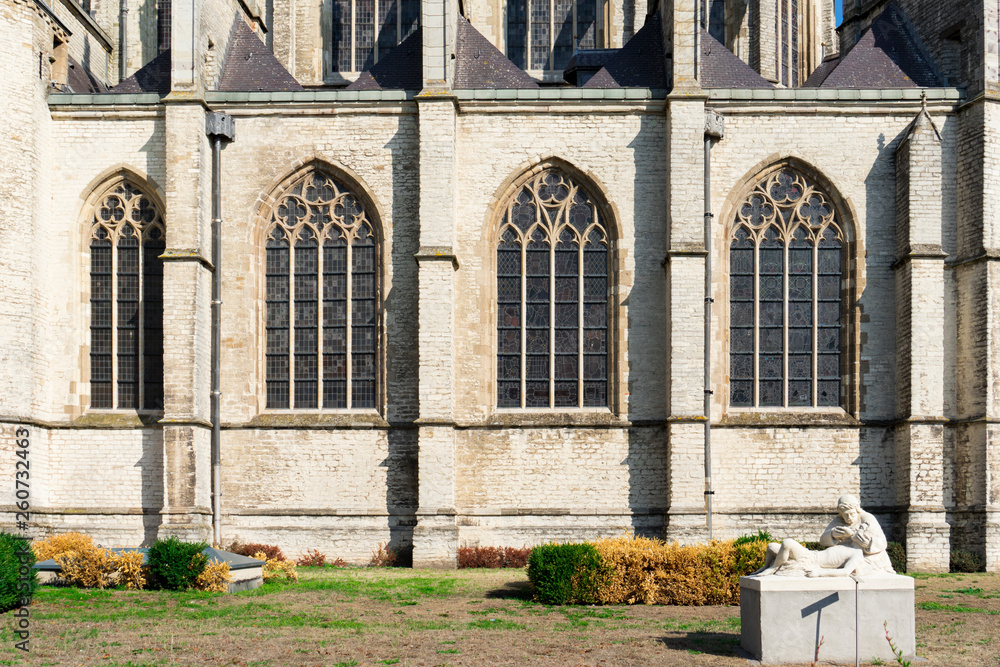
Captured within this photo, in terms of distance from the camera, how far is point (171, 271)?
18.5m

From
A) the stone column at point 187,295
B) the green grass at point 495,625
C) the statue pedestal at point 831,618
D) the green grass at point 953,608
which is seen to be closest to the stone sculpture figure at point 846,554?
the statue pedestal at point 831,618

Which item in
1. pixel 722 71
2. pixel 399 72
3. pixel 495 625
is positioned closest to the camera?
pixel 495 625

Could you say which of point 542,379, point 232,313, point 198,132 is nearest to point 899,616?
point 542,379

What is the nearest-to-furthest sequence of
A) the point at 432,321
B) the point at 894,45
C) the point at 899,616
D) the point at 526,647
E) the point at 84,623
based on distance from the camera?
1. the point at 899,616
2. the point at 526,647
3. the point at 84,623
4. the point at 432,321
5. the point at 894,45

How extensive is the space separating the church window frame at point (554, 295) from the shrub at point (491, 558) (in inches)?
110

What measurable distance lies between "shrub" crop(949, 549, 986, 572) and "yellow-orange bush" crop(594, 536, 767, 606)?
6.65 metres

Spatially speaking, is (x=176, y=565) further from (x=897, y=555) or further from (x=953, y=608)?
(x=897, y=555)

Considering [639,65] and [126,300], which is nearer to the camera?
[126,300]

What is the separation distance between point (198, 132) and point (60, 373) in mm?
5384

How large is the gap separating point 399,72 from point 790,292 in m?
9.36

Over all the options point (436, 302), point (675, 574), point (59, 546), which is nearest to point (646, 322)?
point (436, 302)

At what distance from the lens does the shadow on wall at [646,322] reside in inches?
742

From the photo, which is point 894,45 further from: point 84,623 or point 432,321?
point 84,623

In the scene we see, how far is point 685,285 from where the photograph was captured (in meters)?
18.6
